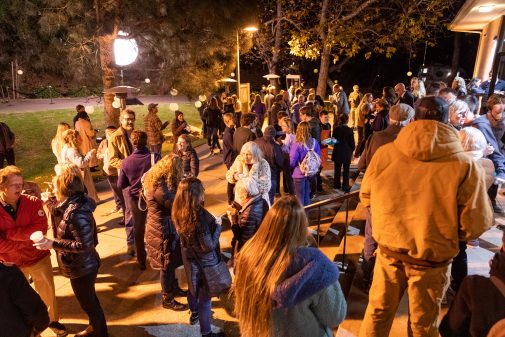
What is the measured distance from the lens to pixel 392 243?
2.79 meters

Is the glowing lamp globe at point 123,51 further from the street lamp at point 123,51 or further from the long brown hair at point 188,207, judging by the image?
the long brown hair at point 188,207

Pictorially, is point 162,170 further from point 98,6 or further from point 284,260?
point 98,6

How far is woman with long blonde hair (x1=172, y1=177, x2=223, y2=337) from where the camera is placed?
11.1 ft

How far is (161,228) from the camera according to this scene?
4.07 metres

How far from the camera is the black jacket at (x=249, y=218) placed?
13.1 feet

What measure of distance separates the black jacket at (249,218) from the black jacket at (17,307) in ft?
6.51

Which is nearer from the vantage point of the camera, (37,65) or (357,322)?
(357,322)

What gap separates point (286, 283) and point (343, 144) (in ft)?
20.2

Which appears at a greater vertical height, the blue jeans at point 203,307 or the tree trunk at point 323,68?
the tree trunk at point 323,68

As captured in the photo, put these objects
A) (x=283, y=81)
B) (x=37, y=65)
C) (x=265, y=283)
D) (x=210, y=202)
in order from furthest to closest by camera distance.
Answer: (x=283, y=81) → (x=37, y=65) → (x=210, y=202) → (x=265, y=283)

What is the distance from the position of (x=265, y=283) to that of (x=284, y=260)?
0.55ft

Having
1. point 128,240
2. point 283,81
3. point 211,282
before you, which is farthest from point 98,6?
point 283,81

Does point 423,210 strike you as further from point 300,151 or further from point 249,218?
point 300,151

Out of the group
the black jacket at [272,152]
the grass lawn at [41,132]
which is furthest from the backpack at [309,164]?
the grass lawn at [41,132]
